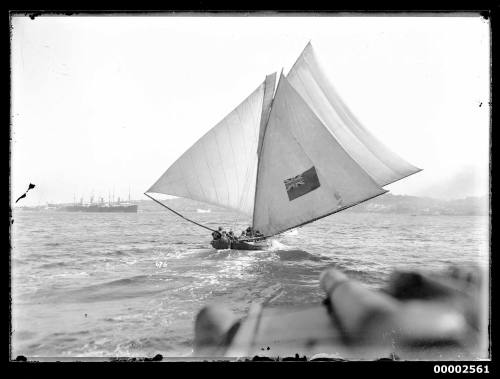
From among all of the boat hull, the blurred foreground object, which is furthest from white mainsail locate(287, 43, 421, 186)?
the blurred foreground object

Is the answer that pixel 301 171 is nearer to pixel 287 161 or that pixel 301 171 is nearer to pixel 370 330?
pixel 287 161

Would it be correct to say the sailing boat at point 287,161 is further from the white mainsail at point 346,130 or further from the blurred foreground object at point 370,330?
the blurred foreground object at point 370,330

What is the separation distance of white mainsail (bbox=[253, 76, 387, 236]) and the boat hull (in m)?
2.87

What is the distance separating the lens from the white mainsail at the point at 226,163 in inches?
621

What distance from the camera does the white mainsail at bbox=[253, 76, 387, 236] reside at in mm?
13867

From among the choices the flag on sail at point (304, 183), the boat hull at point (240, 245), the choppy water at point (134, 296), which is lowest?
the boat hull at point (240, 245)

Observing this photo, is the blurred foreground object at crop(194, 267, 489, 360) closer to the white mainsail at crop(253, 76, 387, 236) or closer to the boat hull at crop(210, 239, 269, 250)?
the white mainsail at crop(253, 76, 387, 236)

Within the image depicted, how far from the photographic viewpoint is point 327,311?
19.0 ft

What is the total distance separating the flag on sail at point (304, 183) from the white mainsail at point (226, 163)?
369cm

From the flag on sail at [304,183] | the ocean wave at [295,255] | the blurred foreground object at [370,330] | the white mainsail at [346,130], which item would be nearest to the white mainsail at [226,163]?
the white mainsail at [346,130]
